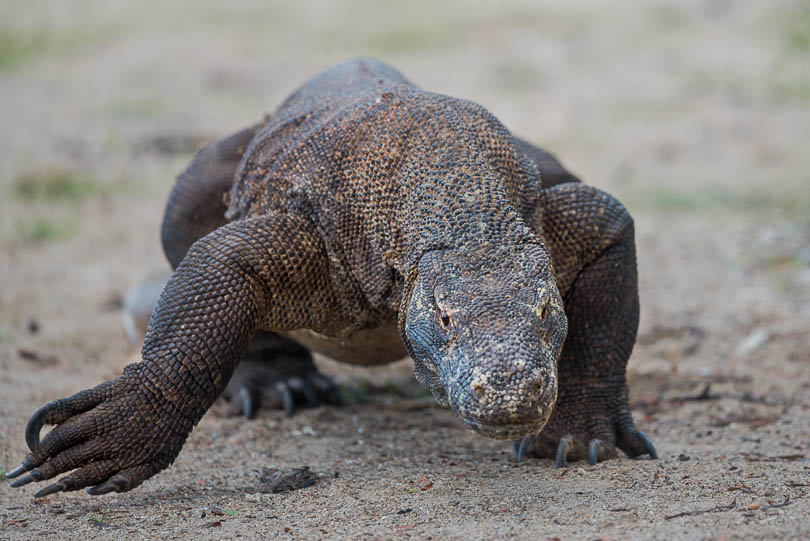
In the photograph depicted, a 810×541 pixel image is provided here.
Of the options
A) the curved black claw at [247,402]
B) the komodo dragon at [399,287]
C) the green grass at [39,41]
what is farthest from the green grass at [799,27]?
the green grass at [39,41]

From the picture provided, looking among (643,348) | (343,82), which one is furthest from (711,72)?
(343,82)

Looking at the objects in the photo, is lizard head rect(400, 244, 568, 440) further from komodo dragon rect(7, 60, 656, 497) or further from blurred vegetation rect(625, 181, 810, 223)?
blurred vegetation rect(625, 181, 810, 223)

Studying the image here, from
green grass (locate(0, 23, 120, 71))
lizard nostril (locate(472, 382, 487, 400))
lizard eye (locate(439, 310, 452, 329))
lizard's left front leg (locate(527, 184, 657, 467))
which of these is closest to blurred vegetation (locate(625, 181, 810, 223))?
lizard's left front leg (locate(527, 184, 657, 467))

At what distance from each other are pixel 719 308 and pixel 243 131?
3.62 metres

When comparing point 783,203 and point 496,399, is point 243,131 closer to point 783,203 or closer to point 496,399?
point 496,399

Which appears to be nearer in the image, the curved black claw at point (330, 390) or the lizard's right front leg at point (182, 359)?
the lizard's right front leg at point (182, 359)

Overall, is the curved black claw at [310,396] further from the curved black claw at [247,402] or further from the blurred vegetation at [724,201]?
the blurred vegetation at [724,201]

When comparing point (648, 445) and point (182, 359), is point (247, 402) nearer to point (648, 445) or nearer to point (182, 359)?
point (182, 359)

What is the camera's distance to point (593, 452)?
12.2 feet

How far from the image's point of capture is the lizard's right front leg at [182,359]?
3.38 metres

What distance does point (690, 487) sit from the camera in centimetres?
323

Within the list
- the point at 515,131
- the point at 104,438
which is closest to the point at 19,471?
the point at 104,438

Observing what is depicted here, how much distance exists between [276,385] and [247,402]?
8.4 inches

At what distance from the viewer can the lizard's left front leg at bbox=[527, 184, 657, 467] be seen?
12.7 feet
